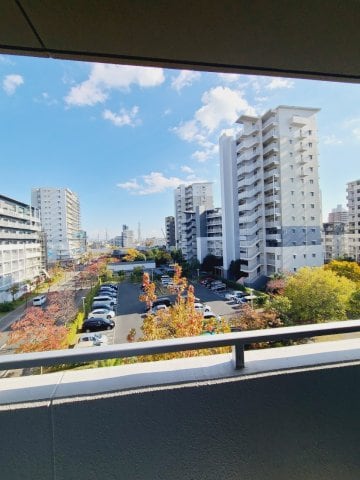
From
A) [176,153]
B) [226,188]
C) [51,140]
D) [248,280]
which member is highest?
[226,188]

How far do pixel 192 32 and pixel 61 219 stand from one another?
2664 mm

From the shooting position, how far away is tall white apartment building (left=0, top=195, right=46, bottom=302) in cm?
221

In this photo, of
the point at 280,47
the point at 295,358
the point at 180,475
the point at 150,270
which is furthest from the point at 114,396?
the point at 150,270

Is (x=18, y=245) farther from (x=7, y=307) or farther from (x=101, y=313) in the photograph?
(x=101, y=313)

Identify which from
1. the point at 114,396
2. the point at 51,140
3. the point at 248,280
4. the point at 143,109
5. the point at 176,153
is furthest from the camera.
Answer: the point at 248,280

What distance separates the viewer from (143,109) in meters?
3.25

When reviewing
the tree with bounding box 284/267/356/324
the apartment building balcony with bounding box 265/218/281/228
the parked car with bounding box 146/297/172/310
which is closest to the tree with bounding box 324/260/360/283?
the tree with bounding box 284/267/356/324

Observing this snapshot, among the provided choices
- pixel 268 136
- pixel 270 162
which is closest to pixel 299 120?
pixel 270 162

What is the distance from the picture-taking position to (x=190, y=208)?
307 inches

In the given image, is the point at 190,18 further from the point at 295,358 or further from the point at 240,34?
the point at 295,358

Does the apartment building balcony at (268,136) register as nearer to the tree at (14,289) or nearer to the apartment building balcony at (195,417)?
the tree at (14,289)

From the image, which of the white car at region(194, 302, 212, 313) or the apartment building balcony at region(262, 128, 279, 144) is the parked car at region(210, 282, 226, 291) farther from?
the apartment building balcony at region(262, 128, 279, 144)

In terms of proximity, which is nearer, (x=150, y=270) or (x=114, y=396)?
(x=114, y=396)

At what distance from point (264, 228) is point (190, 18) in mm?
8422
